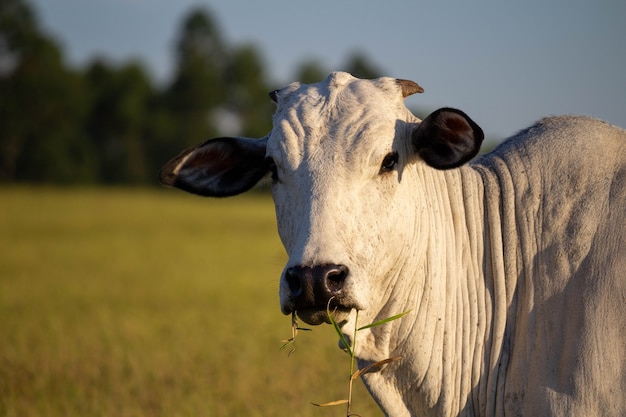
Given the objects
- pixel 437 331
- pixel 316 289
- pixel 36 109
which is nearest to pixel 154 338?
pixel 437 331

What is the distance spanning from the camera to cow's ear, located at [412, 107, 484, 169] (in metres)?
4.32

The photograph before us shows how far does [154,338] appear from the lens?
1097 centimetres

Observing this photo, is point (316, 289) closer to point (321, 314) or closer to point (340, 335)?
point (321, 314)

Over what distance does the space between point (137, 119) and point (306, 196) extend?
74.5 metres

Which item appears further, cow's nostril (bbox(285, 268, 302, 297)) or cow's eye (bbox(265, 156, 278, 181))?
cow's eye (bbox(265, 156, 278, 181))

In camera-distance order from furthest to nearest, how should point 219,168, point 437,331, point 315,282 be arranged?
point 219,168
point 437,331
point 315,282

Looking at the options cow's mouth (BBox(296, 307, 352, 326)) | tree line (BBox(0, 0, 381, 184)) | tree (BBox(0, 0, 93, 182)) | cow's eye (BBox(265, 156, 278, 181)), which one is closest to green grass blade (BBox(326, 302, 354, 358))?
cow's mouth (BBox(296, 307, 352, 326))

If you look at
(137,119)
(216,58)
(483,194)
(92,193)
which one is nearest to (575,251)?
(483,194)

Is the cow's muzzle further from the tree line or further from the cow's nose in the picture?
Answer: the tree line

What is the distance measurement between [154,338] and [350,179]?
24.7 ft

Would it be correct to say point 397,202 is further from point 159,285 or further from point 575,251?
point 159,285

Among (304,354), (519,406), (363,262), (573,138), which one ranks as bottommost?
(304,354)

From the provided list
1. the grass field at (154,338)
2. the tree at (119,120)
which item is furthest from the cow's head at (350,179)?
the tree at (119,120)

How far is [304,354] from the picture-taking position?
978cm
